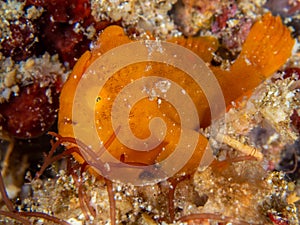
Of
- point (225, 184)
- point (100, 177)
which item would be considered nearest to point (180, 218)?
point (225, 184)

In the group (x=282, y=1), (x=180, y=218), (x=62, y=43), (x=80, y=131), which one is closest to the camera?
(x=180, y=218)

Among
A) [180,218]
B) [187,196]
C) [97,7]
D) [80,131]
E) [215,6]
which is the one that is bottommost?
[180,218]

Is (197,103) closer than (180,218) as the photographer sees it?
No

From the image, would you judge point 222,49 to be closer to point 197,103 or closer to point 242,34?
point 242,34

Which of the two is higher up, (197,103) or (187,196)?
(197,103)

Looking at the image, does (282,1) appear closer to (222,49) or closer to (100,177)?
(222,49)

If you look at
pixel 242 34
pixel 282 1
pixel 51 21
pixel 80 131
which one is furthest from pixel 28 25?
pixel 282 1

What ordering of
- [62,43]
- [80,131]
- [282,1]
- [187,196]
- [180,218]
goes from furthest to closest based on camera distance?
[282,1]
[62,43]
[80,131]
[187,196]
[180,218]
